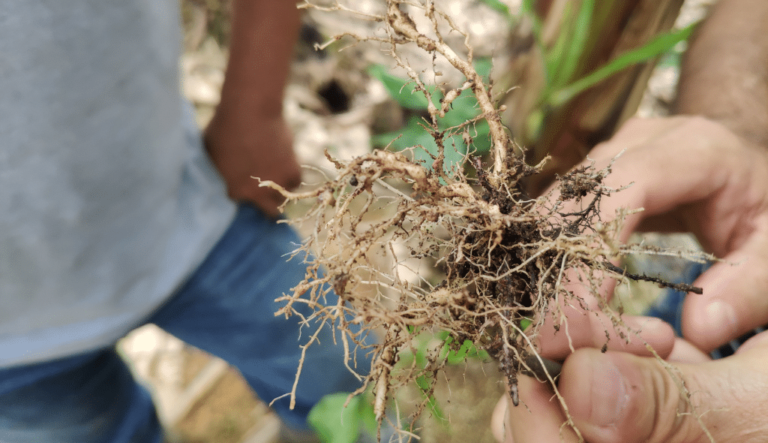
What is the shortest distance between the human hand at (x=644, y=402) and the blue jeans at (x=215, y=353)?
0.61m

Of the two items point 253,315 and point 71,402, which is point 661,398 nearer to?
point 253,315

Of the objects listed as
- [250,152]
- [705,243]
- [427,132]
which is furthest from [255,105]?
[705,243]

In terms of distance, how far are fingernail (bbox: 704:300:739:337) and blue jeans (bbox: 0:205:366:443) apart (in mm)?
821

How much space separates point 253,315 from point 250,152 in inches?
16.9

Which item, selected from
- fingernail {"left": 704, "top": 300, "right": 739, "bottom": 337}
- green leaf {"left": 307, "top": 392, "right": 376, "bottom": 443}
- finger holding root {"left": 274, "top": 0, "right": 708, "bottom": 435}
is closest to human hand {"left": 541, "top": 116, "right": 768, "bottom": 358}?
fingernail {"left": 704, "top": 300, "right": 739, "bottom": 337}

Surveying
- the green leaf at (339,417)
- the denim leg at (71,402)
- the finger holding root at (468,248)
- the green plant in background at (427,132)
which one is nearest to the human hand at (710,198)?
the finger holding root at (468,248)

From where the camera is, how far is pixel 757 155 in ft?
2.72

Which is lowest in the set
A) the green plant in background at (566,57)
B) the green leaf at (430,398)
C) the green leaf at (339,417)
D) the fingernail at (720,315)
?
the green leaf at (339,417)

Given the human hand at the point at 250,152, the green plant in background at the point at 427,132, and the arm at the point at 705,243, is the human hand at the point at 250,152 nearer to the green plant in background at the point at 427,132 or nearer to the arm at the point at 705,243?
the green plant in background at the point at 427,132

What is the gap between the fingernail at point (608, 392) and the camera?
0.53 m

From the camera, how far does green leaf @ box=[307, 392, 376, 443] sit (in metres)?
0.74

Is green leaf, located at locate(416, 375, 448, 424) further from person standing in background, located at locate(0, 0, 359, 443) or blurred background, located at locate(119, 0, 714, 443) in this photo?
person standing in background, located at locate(0, 0, 359, 443)

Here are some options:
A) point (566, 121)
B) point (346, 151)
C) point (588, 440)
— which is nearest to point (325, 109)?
point (346, 151)

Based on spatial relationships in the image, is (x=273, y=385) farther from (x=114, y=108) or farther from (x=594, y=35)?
(x=594, y=35)
